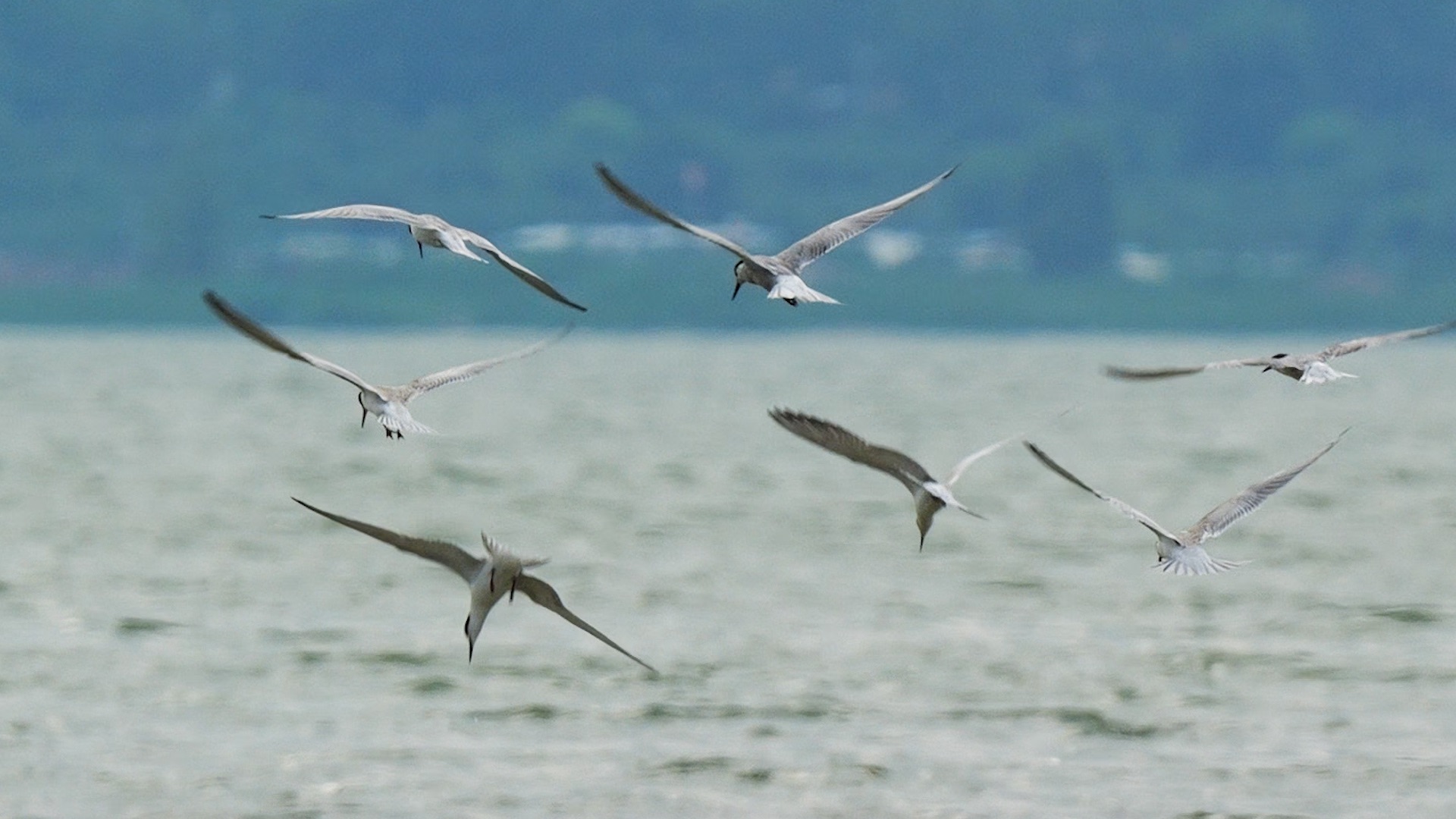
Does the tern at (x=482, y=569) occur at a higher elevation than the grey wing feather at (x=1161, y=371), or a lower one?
lower

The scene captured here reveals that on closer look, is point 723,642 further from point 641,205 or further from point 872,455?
point 641,205

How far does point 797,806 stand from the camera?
2612 cm

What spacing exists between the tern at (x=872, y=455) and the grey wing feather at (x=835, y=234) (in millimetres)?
3088

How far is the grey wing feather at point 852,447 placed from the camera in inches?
630

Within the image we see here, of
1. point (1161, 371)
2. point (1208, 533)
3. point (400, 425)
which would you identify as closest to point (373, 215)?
point (400, 425)

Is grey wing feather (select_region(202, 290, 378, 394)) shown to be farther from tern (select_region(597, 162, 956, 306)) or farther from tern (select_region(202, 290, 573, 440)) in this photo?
tern (select_region(597, 162, 956, 306))

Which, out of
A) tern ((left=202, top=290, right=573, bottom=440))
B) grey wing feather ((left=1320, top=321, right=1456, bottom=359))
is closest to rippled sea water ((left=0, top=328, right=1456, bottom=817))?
grey wing feather ((left=1320, top=321, right=1456, bottom=359))

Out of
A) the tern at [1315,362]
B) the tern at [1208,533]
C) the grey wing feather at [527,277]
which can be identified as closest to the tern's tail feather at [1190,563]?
the tern at [1208,533]

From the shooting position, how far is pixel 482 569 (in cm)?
1725

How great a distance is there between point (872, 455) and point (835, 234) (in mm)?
5308

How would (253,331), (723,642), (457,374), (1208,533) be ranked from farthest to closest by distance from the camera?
(723,642)
(1208,533)
(457,374)
(253,331)

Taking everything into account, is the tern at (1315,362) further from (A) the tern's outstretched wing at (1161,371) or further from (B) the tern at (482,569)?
(B) the tern at (482,569)

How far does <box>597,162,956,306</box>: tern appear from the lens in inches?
642

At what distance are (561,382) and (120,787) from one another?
119m
